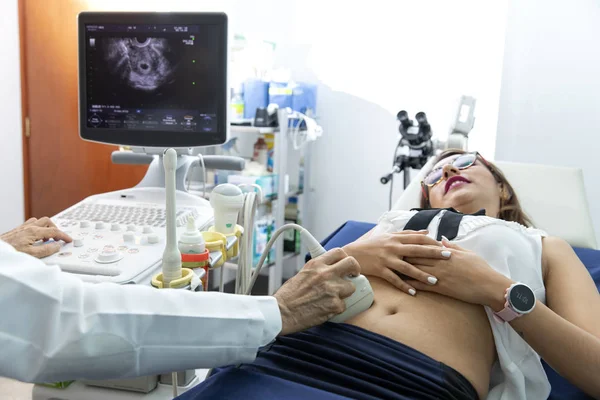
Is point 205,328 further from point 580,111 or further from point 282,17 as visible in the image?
point 282,17

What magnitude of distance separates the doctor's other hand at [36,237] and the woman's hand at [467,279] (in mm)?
860

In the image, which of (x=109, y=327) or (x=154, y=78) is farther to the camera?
(x=154, y=78)

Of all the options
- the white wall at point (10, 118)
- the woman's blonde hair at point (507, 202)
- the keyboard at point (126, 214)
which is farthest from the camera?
the white wall at point (10, 118)

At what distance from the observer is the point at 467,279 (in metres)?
1.19

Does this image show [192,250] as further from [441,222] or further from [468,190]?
[468,190]

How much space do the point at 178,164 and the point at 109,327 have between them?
97 cm

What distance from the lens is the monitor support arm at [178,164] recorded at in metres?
1.70

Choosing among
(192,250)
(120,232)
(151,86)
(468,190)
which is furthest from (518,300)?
(151,86)

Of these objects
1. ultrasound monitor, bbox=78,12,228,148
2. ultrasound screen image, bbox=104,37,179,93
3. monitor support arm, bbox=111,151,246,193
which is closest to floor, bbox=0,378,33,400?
monitor support arm, bbox=111,151,246,193

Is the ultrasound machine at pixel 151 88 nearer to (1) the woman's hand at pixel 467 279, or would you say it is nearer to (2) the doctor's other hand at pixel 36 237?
(2) the doctor's other hand at pixel 36 237

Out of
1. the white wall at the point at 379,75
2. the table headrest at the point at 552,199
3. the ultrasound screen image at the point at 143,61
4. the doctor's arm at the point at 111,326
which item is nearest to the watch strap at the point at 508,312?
the doctor's arm at the point at 111,326

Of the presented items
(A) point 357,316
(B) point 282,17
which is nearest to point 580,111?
(B) point 282,17

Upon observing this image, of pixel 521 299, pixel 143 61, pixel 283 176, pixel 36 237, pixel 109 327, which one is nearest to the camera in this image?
pixel 109 327

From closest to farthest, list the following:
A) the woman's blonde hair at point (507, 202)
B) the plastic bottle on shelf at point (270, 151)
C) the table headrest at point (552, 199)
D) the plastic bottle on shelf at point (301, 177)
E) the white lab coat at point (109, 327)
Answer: the white lab coat at point (109, 327) → the woman's blonde hair at point (507, 202) → the table headrest at point (552, 199) → the plastic bottle on shelf at point (270, 151) → the plastic bottle on shelf at point (301, 177)
